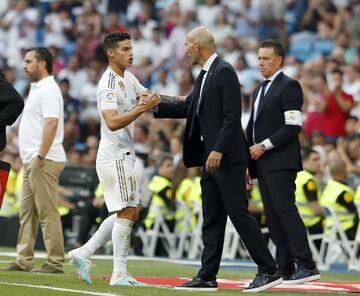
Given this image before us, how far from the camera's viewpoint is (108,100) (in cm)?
1038

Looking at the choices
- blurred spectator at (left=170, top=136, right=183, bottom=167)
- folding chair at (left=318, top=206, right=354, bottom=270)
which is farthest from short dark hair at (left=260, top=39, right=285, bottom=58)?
blurred spectator at (left=170, top=136, right=183, bottom=167)

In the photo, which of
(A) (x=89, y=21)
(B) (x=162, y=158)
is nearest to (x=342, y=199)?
(B) (x=162, y=158)

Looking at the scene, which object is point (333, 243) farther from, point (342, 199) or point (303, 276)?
point (303, 276)

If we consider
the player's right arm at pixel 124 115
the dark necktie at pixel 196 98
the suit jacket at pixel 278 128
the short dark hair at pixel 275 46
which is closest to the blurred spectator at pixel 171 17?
the short dark hair at pixel 275 46

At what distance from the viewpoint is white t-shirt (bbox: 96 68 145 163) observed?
10445 mm

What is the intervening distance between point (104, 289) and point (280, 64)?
3.00m

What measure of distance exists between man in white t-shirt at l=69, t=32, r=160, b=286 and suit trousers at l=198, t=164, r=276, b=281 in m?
0.64

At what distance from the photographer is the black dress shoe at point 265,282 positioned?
1028 cm

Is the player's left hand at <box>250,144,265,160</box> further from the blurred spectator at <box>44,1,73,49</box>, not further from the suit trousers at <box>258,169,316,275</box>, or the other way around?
the blurred spectator at <box>44,1,73,49</box>

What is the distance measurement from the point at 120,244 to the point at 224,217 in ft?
3.14

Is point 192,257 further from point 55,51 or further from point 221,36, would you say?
point 55,51

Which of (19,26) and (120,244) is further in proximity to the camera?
(19,26)

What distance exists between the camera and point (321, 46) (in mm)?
23375

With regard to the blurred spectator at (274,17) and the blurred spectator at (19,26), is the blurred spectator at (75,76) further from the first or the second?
the blurred spectator at (274,17)
